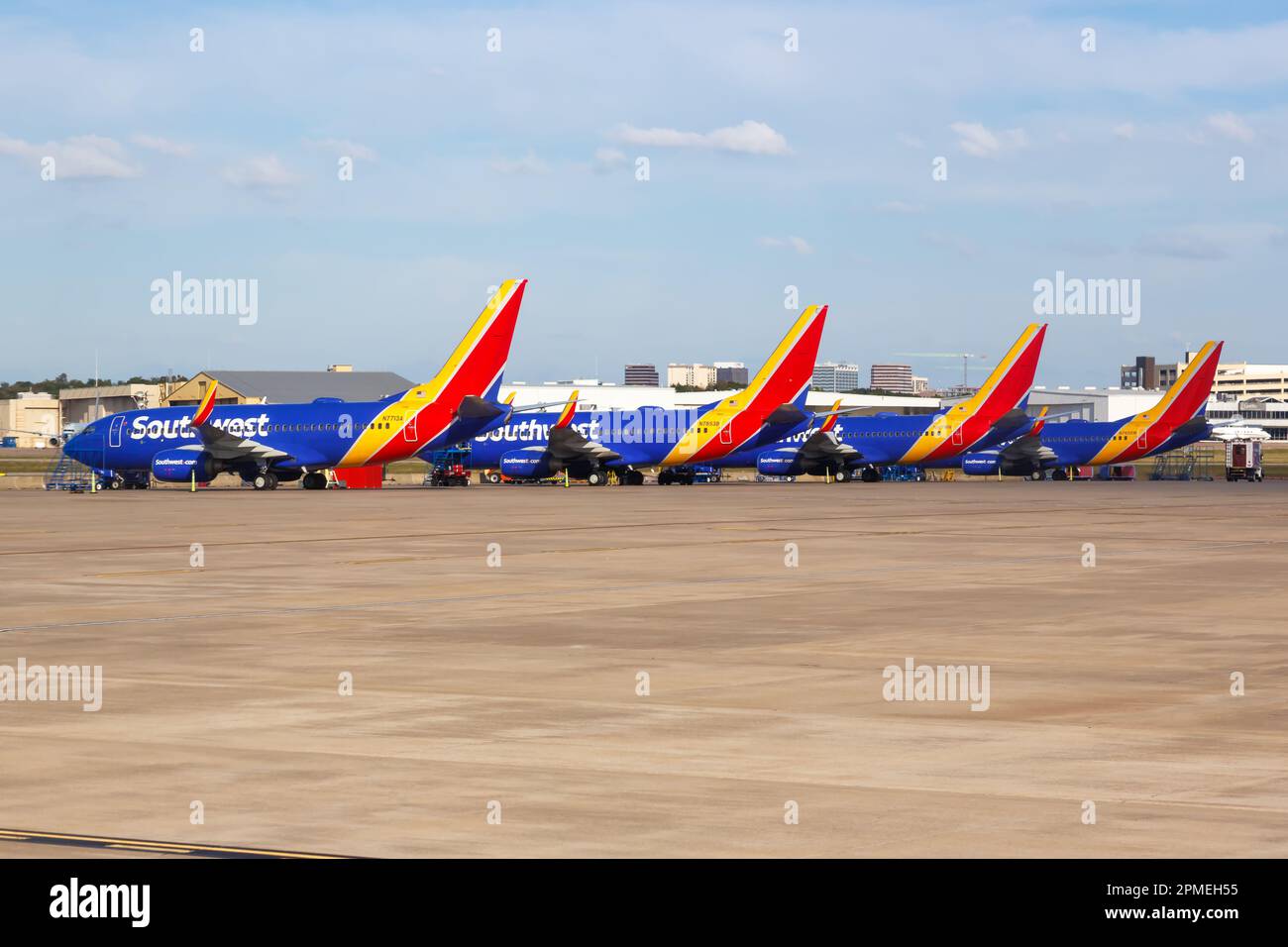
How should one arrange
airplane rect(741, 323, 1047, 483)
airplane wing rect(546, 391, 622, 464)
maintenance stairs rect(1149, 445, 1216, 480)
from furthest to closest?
maintenance stairs rect(1149, 445, 1216, 480), airplane rect(741, 323, 1047, 483), airplane wing rect(546, 391, 622, 464)

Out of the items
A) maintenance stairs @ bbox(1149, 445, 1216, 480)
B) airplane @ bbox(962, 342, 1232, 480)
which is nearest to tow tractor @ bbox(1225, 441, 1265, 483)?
airplane @ bbox(962, 342, 1232, 480)

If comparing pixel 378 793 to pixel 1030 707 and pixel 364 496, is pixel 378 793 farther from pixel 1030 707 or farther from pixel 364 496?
pixel 364 496

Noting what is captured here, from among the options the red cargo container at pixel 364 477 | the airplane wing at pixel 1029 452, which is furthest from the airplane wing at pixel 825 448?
the red cargo container at pixel 364 477

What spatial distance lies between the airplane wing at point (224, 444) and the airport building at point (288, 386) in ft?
287

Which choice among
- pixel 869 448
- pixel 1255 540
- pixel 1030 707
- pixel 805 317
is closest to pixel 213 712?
pixel 1030 707

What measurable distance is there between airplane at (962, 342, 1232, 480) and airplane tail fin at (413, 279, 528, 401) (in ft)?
126

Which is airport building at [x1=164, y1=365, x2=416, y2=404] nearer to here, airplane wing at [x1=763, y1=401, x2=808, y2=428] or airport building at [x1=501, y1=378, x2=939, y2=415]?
airport building at [x1=501, y1=378, x2=939, y2=415]

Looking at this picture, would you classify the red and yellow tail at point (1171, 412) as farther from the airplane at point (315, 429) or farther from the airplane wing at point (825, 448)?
the airplane at point (315, 429)

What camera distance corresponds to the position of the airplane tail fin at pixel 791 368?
86625 mm

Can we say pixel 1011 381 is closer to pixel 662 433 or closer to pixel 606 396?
pixel 662 433

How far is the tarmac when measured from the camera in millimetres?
10289

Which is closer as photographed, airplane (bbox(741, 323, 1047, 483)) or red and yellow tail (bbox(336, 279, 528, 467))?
red and yellow tail (bbox(336, 279, 528, 467))
